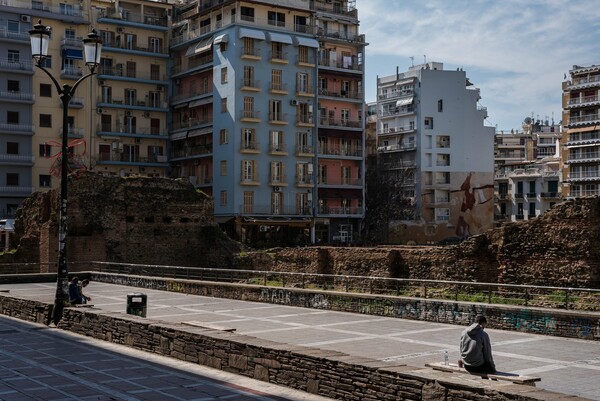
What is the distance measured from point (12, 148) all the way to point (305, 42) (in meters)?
22.8

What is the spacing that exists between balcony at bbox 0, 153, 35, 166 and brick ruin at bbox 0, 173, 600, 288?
570 inches

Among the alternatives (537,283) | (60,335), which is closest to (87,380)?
(60,335)

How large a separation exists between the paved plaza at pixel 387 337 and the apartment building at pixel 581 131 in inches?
2077

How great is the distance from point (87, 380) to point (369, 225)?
5995cm

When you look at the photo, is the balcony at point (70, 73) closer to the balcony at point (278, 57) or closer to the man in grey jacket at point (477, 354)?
the balcony at point (278, 57)

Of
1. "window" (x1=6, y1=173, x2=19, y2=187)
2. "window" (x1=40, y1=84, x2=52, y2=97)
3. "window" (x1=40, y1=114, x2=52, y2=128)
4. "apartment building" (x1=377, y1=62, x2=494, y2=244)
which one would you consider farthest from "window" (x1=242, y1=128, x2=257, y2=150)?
"apartment building" (x1=377, y1=62, x2=494, y2=244)

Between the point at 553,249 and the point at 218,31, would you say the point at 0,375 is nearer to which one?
the point at 553,249

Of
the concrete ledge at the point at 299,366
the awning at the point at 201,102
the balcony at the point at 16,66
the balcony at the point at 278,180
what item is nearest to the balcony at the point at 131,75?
the awning at the point at 201,102

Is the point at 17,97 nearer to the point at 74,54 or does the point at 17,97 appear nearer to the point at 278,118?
the point at 74,54

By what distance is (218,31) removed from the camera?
5962cm

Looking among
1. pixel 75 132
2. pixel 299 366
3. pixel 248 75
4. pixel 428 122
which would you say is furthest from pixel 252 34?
pixel 299 366

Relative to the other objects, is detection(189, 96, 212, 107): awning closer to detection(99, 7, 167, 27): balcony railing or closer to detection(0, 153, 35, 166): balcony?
detection(99, 7, 167, 27): balcony railing

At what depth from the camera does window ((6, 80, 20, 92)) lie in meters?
58.0

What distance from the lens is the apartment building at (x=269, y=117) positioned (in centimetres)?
5806
